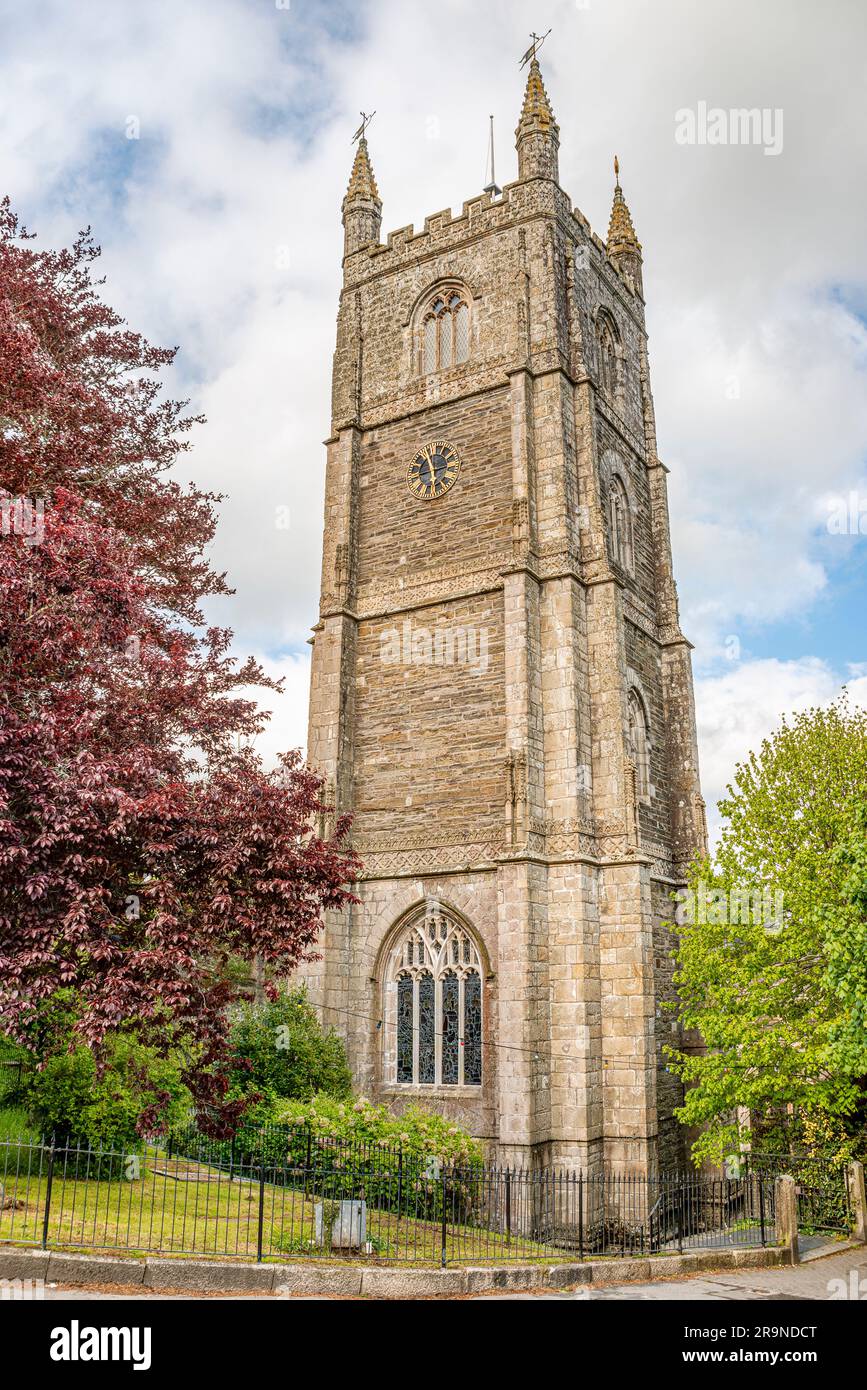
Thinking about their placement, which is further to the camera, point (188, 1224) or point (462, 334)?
point (462, 334)

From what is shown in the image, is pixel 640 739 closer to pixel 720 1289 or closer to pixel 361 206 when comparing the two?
pixel 720 1289

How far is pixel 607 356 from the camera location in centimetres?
2694

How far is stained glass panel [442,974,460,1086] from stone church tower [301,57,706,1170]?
0.17 ft

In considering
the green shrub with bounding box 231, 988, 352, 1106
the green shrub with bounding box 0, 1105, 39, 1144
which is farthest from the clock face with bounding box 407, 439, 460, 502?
the green shrub with bounding box 0, 1105, 39, 1144

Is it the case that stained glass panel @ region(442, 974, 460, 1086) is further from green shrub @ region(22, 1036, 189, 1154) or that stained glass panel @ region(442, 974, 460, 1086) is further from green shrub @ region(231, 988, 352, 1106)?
green shrub @ region(22, 1036, 189, 1154)

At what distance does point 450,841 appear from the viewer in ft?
67.5

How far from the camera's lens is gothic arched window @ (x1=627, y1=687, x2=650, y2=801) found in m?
23.3

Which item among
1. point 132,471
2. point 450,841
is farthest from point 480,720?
point 132,471

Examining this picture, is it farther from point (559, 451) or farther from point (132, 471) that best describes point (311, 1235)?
point (559, 451)

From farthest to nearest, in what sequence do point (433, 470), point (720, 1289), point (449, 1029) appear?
point (433, 470), point (449, 1029), point (720, 1289)

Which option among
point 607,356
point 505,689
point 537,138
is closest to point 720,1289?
point 505,689

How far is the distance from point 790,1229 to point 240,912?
9.18 metres

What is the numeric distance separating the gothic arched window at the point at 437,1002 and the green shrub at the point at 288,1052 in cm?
144

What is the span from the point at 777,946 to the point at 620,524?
11872 millimetres
